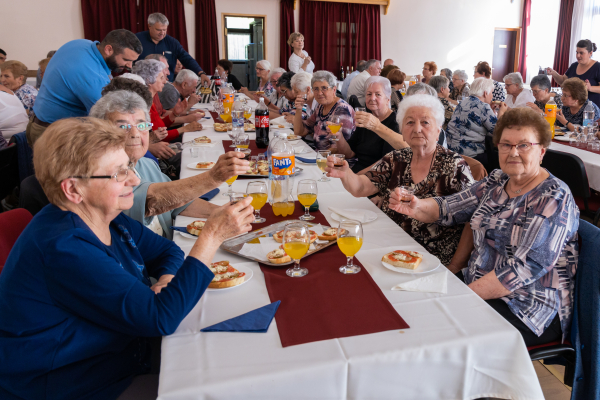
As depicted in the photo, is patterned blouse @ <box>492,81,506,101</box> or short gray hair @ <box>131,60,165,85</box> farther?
patterned blouse @ <box>492,81,506,101</box>

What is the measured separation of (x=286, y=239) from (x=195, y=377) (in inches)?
19.6

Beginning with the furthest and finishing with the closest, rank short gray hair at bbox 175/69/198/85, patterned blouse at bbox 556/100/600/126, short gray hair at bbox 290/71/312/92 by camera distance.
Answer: short gray hair at bbox 175/69/198/85
short gray hair at bbox 290/71/312/92
patterned blouse at bbox 556/100/600/126

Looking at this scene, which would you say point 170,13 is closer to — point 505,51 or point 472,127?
point 472,127

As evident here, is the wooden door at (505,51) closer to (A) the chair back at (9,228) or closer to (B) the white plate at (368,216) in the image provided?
(B) the white plate at (368,216)

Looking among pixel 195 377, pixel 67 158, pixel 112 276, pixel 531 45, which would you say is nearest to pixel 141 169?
pixel 67 158

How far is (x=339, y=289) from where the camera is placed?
134 cm

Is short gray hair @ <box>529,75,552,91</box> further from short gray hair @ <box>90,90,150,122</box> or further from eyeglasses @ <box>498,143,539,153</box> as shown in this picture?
short gray hair @ <box>90,90,150,122</box>

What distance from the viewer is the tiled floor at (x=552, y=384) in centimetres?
197

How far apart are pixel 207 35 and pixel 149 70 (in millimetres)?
6549

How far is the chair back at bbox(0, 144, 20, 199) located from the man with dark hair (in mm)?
513

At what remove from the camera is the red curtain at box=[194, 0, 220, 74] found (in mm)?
9898

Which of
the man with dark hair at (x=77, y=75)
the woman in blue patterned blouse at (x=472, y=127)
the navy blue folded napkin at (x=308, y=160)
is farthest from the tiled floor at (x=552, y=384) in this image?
the man with dark hair at (x=77, y=75)

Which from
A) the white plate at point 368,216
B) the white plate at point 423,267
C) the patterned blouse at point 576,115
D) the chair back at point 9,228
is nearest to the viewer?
the white plate at point 423,267

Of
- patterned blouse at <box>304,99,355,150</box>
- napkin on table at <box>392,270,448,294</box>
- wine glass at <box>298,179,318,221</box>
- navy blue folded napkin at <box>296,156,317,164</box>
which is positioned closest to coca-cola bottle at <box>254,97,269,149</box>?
patterned blouse at <box>304,99,355,150</box>
